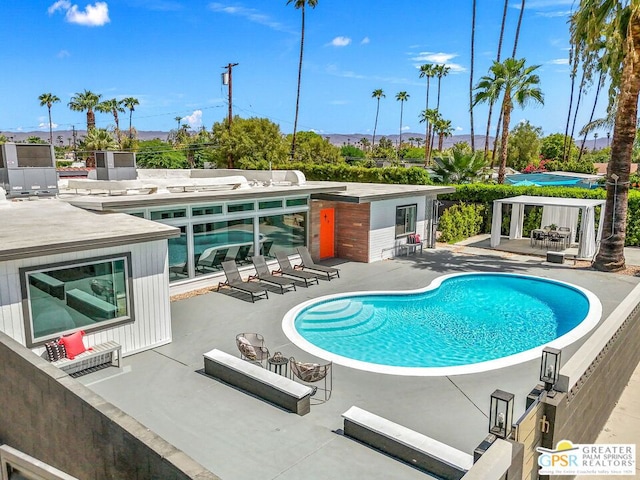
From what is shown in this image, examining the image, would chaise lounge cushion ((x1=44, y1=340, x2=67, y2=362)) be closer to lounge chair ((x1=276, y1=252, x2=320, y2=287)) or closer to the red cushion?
the red cushion

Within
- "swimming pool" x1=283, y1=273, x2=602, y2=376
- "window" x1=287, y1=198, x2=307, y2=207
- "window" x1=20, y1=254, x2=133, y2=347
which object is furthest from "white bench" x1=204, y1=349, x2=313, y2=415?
"window" x1=287, y1=198, x2=307, y2=207

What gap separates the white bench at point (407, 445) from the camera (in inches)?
244

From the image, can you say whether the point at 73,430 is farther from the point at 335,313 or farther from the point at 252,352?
the point at 335,313

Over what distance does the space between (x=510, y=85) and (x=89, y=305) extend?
82.5 ft

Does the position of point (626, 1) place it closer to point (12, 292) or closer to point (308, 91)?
point (12, 292)

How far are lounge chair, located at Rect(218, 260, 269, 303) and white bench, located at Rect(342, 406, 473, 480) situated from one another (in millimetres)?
7010

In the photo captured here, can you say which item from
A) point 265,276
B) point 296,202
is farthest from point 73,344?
point 296,202

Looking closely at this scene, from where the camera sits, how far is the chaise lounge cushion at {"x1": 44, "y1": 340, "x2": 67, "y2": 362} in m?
8.71

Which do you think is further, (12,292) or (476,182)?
(476,182)

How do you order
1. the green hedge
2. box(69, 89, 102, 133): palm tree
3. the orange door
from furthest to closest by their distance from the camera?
box(69, 89, 102, 133): palm tree < the green hedge < the orange door

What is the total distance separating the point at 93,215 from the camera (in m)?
11.8

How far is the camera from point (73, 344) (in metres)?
8.91

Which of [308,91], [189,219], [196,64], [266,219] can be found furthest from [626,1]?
[196,64]

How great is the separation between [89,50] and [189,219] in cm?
9804
